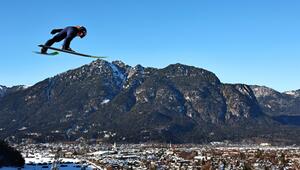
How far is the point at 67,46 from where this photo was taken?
24.5 metres

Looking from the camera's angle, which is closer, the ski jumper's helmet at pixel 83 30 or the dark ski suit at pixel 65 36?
the ski jumper's helmet at pixel 83 30

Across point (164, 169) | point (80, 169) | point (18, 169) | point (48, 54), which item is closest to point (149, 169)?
point (164, 169)

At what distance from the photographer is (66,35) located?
24.3 metres

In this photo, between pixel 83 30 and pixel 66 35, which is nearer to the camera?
Answer: pixel 83 30

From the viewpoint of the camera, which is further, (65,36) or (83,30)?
(65,36)

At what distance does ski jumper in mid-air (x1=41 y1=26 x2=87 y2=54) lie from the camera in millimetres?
23250

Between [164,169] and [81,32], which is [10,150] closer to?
[164,169]

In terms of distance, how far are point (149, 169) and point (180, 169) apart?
496 inches

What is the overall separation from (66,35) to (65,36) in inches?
6.4

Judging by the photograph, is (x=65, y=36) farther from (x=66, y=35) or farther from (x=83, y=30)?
(x=83, y=30)

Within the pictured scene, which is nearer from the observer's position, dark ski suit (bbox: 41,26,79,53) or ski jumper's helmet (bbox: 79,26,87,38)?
ski jumper's helmet (bbox: 79,26,87,38)

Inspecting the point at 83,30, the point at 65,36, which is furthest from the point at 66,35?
the point at 83,30

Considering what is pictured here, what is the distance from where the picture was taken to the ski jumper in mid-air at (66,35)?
23.2 meters

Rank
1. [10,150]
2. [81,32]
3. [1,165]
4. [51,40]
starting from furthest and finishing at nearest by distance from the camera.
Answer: [10,150] < [1,165] < [51,40] < [81,32]
